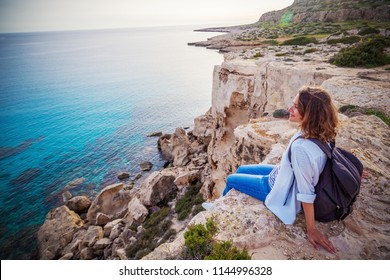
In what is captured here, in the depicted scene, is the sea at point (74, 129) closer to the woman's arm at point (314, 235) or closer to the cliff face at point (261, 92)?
the cliff face at point (261, 92)

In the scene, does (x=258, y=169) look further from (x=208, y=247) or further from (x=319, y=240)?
(x=208, y=247)

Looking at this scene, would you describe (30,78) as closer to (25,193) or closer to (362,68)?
(25,193)

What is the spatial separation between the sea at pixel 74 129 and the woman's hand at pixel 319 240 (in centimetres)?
2006

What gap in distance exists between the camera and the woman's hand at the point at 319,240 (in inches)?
139

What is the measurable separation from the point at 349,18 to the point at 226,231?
247ft

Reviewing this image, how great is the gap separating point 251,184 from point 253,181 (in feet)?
0.29

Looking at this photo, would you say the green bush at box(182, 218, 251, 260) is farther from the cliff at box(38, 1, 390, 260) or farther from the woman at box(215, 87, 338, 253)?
the woman at box(215, 87, 338, 253)

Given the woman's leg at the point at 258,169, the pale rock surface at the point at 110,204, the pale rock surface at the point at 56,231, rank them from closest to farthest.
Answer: the woman's leg at the point at 258,169
the pale rock surface at the point at 56,231
the pale rock surface at the point at 110,204

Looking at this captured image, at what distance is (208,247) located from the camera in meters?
3.88

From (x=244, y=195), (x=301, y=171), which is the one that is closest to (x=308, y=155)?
(x=301, y=171)

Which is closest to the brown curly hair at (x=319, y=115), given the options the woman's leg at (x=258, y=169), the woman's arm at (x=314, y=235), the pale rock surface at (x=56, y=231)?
the woman's arm at (x=314, y=235)

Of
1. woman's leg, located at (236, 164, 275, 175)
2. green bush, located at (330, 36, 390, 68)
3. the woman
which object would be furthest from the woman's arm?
green bush, located at (330, 36, 390, 68)

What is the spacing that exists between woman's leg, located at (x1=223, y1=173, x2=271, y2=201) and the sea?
61.3 feet
